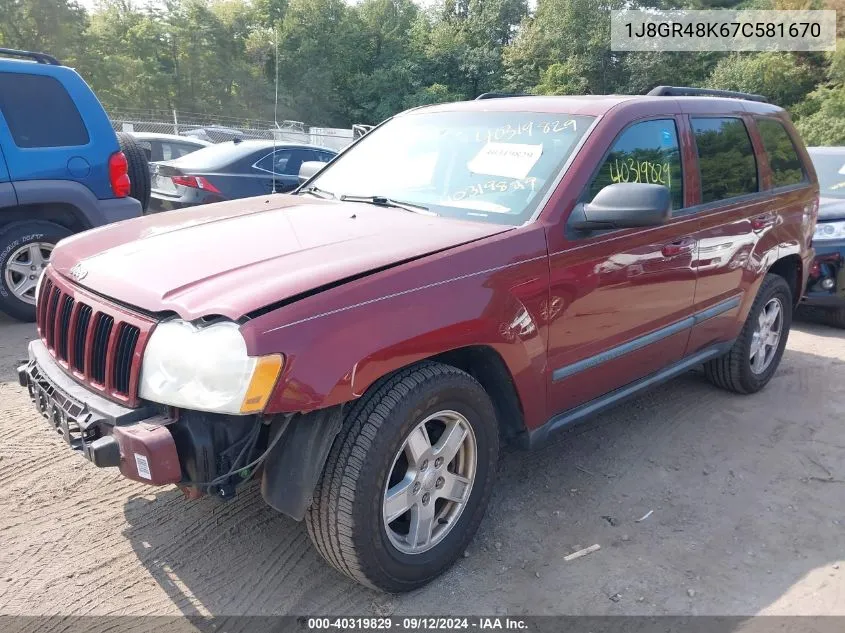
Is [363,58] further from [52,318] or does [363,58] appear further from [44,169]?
[52,318]

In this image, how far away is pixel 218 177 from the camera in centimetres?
849

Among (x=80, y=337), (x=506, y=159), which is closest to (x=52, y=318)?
(x=80, y=337)

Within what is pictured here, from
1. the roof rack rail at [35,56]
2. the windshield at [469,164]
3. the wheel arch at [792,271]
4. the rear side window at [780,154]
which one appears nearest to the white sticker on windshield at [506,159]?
the windshield at [469,164]

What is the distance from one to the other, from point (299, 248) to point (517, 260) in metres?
0.87

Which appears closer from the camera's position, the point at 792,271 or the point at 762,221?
the point at 762,221

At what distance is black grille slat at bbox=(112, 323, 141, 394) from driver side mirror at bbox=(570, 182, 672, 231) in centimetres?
187

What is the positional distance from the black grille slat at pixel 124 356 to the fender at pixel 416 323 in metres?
0.50

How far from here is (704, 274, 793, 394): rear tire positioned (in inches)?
181

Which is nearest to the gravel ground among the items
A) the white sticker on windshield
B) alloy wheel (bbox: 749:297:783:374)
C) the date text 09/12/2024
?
the date text 09/12/2024

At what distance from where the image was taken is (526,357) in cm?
285

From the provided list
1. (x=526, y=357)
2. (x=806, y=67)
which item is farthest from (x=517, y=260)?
(x=806, y=67)

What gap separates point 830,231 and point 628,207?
4712 millimetres

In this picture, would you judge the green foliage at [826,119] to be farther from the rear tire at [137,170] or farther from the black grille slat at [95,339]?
the black grille slat at [95,339]

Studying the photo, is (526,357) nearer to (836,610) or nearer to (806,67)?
(836,610)
